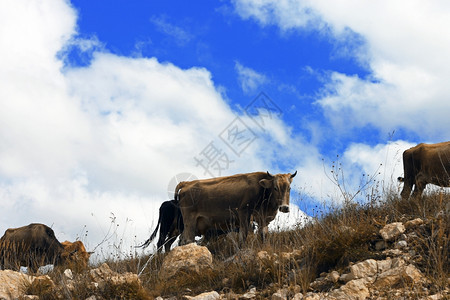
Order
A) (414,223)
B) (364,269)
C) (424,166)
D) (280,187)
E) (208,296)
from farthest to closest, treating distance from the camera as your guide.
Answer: (424,166) < (280,187) < (414,223) < (208,296) < (364,269)

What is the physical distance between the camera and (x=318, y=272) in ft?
25.6

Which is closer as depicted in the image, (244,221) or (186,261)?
(186,261)

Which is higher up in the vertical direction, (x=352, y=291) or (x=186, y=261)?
(x=186, y=261)

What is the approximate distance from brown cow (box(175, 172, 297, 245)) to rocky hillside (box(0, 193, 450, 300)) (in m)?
3.15

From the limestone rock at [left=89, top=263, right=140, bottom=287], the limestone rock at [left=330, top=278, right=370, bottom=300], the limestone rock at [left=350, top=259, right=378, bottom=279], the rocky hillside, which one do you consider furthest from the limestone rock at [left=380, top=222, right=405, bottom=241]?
the limestone rock at [left=89, top=263, right=140, bottom=287]

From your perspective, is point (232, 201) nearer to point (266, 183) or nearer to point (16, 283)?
point (266, 183)

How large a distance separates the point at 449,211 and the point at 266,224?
5485 millimetres

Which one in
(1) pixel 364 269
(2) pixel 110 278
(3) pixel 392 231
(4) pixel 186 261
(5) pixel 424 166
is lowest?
(1) pixel 364 269

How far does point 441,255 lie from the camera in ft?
23.5

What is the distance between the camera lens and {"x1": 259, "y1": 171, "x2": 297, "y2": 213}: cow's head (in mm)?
12539

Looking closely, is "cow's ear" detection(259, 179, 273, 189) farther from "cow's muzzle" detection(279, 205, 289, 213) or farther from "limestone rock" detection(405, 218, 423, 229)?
"limestone rock" detection(405, 218, 423, 229)

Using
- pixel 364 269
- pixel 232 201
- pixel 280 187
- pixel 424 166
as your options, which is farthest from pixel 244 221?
pixel 364 269

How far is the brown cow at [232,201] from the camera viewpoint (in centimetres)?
1270

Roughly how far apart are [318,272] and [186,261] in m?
2.34
